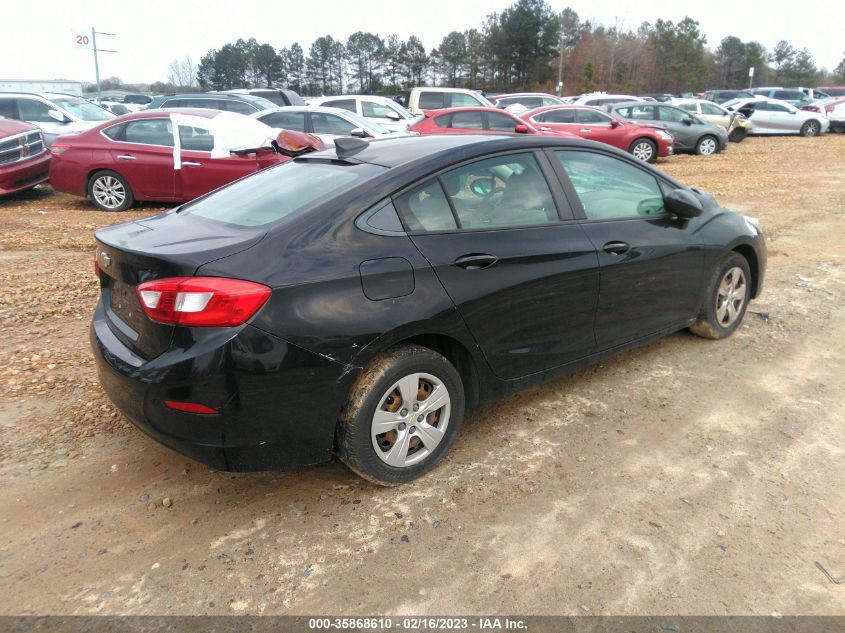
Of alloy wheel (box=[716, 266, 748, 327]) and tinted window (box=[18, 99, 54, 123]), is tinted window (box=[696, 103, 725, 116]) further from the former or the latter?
alloy wheel (box=[716, 266, 748, 327])

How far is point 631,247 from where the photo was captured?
3.95 metres

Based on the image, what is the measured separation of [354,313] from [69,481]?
1.68 meters

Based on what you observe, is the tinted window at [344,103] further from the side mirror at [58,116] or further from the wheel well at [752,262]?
the wheel well at [752,262]

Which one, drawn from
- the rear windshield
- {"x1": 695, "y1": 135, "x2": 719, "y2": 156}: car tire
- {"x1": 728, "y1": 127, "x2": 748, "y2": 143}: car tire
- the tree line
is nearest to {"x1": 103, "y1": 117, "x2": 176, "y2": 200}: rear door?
the rear windshield

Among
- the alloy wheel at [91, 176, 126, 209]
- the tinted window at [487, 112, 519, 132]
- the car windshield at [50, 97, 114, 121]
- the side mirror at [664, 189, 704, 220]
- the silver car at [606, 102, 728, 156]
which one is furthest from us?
the silver car at [606, 102, 728, 156]

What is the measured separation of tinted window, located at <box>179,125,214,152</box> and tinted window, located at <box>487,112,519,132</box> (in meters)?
6.70

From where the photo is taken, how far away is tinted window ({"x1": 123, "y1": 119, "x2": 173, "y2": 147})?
968 cm

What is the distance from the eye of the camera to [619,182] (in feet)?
13.6

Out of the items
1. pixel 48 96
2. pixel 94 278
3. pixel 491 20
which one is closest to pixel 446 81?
pixel 491 20

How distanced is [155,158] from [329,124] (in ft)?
13.3

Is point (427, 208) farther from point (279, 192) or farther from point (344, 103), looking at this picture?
point (344, 103)

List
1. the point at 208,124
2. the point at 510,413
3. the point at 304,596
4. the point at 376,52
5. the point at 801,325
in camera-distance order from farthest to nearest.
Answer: the point at 376,52, the point at 208,124, the point at 801,325, the point at 510,413, the point at 304,596

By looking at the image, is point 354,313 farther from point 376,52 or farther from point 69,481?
point 376,52

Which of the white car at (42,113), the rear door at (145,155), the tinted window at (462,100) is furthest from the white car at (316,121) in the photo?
the tinted window at (462,100)
